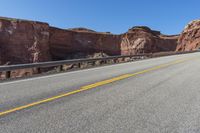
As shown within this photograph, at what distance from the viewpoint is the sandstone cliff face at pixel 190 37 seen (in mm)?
71375

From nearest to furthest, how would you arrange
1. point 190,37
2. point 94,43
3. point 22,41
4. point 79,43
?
point 22,41 → point 79,43 → point 94,43 → point 190,37

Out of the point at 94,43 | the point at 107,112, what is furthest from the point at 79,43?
the point at 107,112

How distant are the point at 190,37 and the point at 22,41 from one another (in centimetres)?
4832

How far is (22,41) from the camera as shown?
49688 mm

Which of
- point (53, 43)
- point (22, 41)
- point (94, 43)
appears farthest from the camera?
point (94, 43)

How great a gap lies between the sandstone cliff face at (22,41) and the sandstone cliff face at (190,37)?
40940mm

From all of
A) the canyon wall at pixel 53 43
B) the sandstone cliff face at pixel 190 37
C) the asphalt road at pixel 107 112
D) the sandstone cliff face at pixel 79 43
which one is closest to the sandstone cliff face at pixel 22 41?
the canyon wall at pixel 53 43

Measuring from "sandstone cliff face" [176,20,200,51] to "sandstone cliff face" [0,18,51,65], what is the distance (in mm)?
40940

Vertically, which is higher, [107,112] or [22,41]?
[22,41]

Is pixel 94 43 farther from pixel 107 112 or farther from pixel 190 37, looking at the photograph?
pixel 107 112

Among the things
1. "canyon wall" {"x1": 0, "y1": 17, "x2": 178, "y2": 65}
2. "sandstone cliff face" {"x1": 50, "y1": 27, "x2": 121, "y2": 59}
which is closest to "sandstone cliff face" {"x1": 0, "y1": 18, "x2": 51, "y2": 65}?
"canyon wall" {"x1": 0, "y1": 17, "x2": 178, "y2": 65}

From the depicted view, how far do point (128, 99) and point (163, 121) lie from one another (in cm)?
178

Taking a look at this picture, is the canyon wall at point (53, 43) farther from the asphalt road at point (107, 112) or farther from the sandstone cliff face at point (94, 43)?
the asphalt road at point (107, 112)

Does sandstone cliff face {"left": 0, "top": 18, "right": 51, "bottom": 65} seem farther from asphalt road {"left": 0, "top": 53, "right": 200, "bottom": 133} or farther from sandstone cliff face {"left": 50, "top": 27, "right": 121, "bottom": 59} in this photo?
asphalt road {"left": 0, "top": 53, "right": 200, "bottom": 133}
